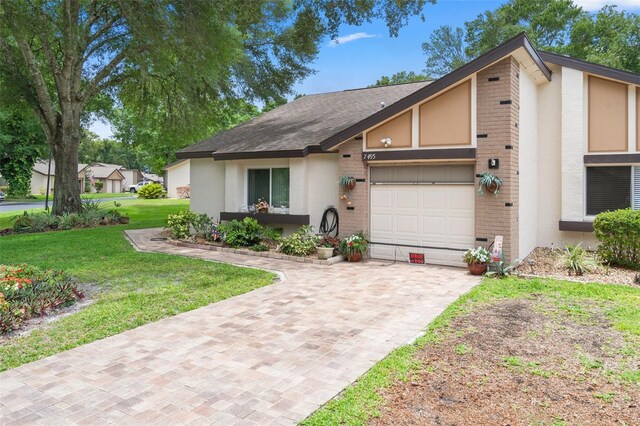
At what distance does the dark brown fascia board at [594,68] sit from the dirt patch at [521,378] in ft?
21.1

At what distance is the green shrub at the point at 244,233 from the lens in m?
12.3

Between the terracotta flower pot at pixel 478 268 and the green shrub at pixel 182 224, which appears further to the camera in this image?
the green shrub at pixel 182 224

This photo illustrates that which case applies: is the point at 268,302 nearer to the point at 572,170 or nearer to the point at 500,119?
the point at 500,119

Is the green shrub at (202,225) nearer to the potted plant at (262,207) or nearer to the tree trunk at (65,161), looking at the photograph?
the potted plant at (262,207)

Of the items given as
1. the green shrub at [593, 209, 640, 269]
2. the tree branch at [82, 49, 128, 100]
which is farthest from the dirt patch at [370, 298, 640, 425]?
the tree branch at [82, 49, 128, 100]

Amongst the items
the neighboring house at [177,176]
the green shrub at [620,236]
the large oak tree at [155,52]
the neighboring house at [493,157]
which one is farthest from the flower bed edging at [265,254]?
the neighboring house at [177,176]

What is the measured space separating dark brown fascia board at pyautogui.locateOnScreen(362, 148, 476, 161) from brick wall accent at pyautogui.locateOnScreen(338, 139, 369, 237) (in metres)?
0.27

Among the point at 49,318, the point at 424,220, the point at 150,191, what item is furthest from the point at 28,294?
the point at 150,191

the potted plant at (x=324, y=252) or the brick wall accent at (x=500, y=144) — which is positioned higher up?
the brick wall accent at (x=500, y=144)

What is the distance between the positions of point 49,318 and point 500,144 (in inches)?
342

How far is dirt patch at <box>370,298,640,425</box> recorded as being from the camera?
3549mm

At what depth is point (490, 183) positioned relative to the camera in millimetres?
9062

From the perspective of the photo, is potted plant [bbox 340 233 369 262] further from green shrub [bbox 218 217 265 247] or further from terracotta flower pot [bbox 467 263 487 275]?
green shrub [bbox 218 217 265 247]

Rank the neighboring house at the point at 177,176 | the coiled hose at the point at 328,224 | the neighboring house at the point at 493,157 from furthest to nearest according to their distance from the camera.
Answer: the neighboring house at the point at 177,176 < the coiled hose at the point at 328,224 < the neighboring house at the point at 493,157
